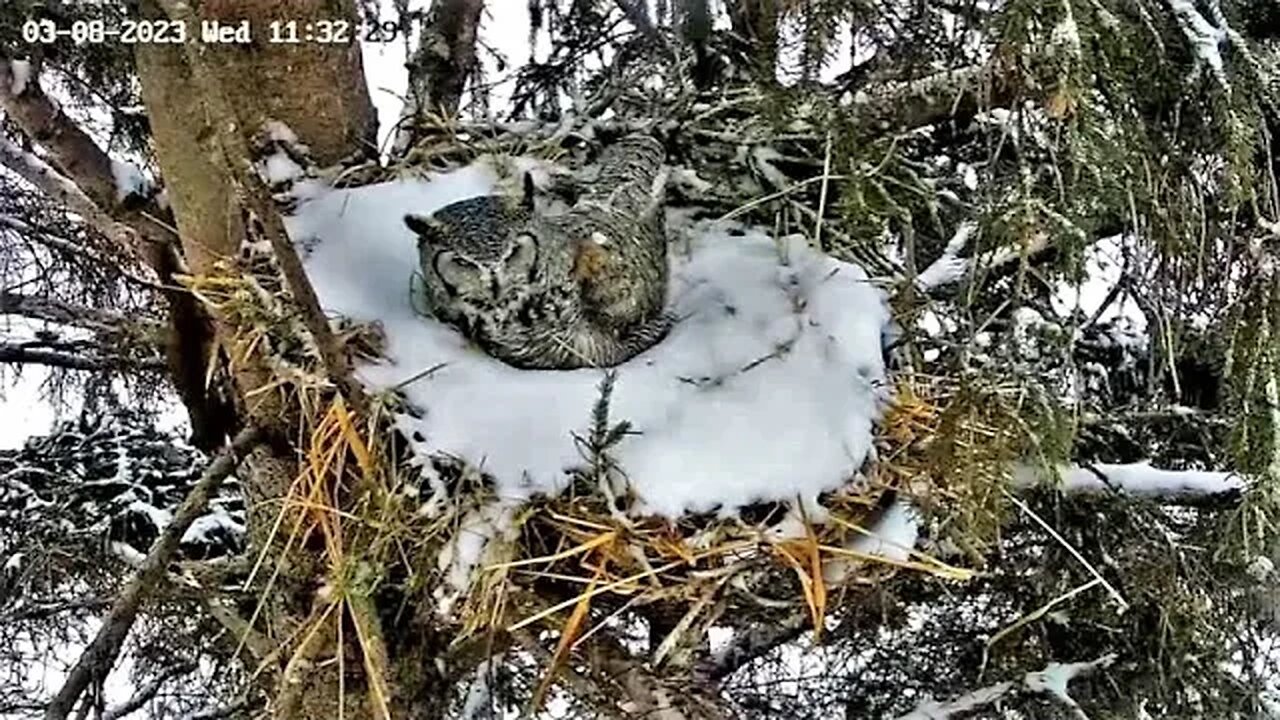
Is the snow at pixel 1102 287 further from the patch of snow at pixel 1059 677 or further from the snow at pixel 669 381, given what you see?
the patch of snow at pixel 1059 677

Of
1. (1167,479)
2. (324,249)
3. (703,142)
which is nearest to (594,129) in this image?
(703,142)

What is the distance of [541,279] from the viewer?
3.47 feet

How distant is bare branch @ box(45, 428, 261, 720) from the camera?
3.56 feet

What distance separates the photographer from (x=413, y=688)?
1.13m

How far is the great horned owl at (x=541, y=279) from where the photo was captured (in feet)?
3.43

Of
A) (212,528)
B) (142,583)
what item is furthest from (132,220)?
(212,528)

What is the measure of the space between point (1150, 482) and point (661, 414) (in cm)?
67

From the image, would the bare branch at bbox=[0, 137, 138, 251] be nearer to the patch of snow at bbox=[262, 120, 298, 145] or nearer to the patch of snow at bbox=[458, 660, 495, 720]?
the patch of snow at bbox=[262, 120, 298, 145]

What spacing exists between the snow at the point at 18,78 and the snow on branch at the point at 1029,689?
99cm

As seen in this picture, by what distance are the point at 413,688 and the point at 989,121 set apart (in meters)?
0.58

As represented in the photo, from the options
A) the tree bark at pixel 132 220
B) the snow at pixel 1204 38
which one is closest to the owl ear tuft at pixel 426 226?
the tree bark at pixel 132 220

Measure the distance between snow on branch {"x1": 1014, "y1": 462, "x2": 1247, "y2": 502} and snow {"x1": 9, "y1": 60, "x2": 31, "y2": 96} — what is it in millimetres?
931

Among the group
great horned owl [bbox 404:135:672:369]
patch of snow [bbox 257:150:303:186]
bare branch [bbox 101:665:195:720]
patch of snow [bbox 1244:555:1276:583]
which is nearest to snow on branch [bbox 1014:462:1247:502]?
patch of snow [bbox 1244:555:1276:583]

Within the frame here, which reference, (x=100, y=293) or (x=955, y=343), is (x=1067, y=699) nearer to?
(x=955, y=343)
